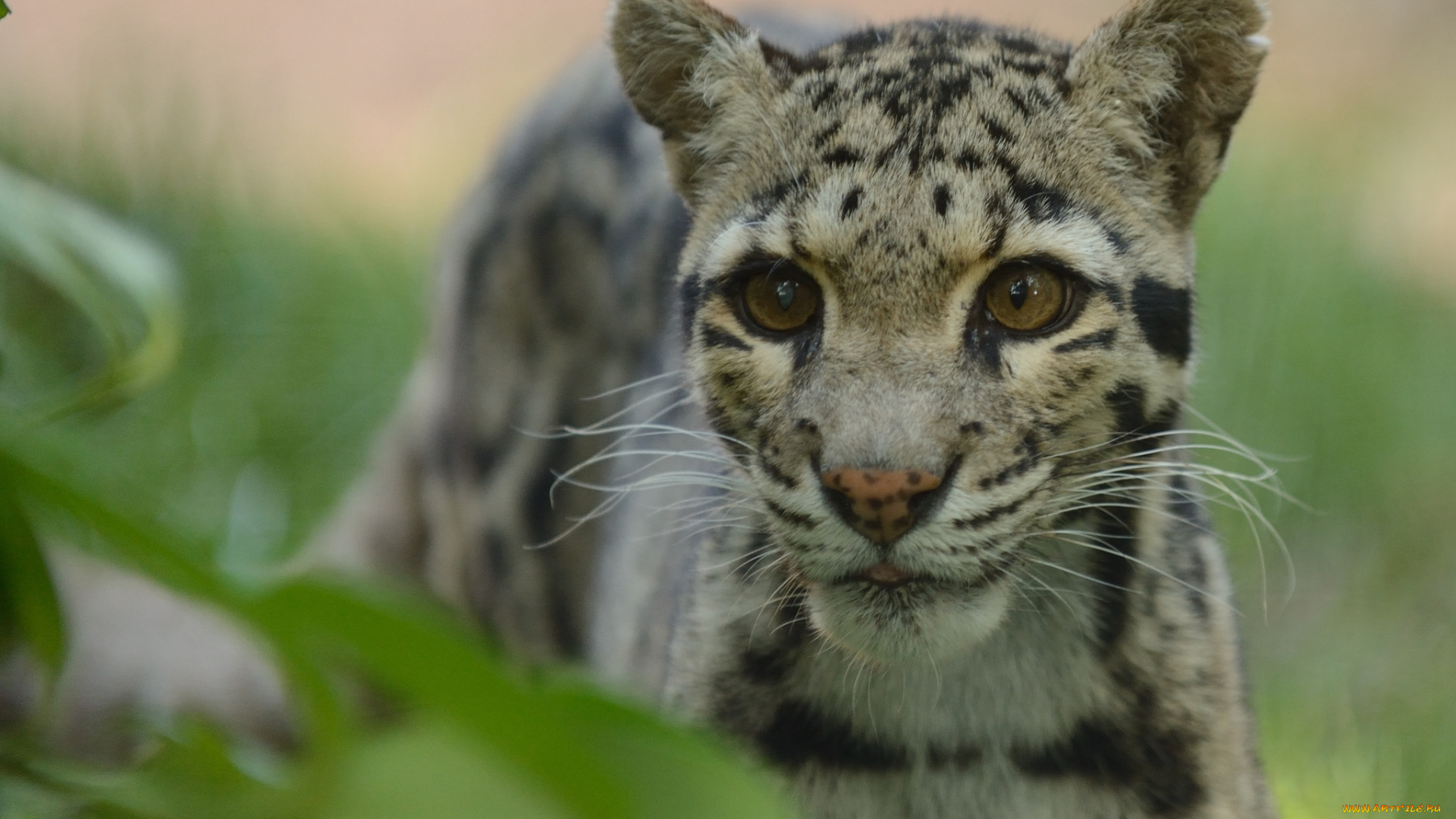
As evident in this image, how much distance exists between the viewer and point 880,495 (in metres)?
2.87

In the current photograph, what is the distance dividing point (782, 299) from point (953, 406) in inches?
21.3

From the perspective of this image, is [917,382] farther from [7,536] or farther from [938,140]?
[7,536]

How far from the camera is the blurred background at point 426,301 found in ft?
20.6

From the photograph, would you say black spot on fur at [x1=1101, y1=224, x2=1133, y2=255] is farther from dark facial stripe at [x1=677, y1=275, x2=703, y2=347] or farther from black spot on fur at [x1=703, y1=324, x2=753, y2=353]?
dark facial stripe at [x1=677, y1=275, x2=703, y2=347]

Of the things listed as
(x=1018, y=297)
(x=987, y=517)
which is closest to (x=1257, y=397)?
(x=1018, y=297)

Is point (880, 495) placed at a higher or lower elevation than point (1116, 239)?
lower

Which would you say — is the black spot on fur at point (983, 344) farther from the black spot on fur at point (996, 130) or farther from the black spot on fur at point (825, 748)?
the black spot on fur at point (825, 748)

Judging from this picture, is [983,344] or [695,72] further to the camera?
[695,72]

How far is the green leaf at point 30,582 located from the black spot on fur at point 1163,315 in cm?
236

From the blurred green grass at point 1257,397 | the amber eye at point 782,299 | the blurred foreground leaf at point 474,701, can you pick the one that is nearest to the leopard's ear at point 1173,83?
the amber eye at point 782,299

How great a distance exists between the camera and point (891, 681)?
11.4ft

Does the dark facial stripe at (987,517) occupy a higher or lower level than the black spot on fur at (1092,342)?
lower

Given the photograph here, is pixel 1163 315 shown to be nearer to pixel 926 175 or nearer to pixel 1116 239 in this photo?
pixel 1116 239

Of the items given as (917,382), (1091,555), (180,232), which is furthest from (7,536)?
(180,232)
